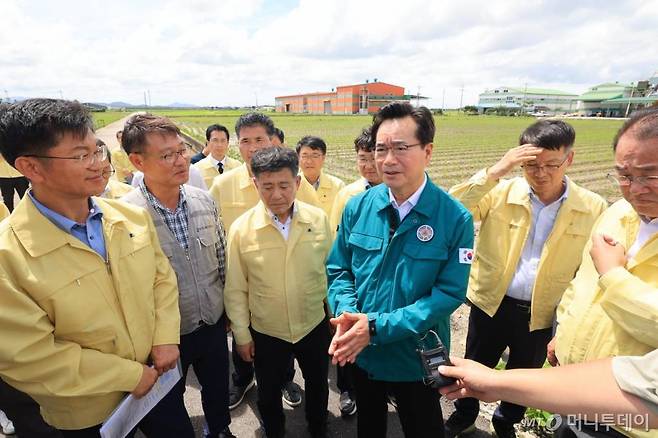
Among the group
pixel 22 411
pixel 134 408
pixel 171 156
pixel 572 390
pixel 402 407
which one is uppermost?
pixel 171 156

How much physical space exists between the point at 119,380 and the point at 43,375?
32 centimetres

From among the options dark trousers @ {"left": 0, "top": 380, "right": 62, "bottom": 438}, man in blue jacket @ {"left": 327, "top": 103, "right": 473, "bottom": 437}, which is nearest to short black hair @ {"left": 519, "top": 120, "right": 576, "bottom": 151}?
man in blue jacket @ {"left": 327, "top": 103, "right": 473, "bottom": 437}

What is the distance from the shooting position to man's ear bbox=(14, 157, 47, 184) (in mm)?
1635

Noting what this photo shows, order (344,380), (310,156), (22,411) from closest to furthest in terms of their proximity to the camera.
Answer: (22,411) → (344,380) → (310,156)

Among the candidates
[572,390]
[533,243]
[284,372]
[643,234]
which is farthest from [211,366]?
[643,234]

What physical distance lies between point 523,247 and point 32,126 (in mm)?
3082

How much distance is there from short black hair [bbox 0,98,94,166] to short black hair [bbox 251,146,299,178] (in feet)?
3.55

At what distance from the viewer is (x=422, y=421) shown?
203cm

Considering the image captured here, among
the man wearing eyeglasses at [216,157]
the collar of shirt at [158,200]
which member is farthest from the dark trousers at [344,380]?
the man wearing eyeglasses at [216,157]

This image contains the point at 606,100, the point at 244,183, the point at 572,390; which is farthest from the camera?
the point at 606,100

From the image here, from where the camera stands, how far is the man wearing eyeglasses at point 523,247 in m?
2.38

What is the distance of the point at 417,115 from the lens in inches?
74.9

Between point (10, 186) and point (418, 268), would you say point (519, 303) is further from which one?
point (10, 186)

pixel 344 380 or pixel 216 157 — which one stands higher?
pixel 216 157
